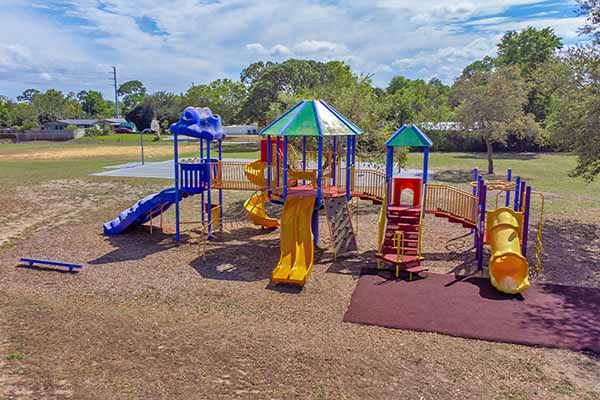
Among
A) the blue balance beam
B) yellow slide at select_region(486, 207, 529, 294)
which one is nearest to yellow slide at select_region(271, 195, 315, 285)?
yellow slide at select_region(486, 207, 529, 294)

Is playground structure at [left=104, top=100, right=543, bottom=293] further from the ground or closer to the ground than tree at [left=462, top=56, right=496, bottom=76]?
closer to the ground

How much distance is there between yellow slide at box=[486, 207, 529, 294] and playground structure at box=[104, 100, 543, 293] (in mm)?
19

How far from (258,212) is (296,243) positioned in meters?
4.35

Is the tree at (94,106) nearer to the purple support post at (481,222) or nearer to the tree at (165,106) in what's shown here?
the tree at (165,106)

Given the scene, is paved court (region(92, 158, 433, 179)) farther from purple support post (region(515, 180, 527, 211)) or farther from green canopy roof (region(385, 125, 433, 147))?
purple support post (region(515, 180, 527, 211))

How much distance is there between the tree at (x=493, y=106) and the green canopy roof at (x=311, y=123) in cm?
1697

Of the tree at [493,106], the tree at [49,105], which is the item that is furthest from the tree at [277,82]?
the tree at [49,105]

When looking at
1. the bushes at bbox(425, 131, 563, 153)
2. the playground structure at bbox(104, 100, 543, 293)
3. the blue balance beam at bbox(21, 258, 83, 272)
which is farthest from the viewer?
the bushes at bbox(425, 131, 563, 153)

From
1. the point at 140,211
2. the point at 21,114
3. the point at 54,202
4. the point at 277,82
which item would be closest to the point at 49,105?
the point at 21,114

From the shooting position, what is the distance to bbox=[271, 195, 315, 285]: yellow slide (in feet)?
32.9

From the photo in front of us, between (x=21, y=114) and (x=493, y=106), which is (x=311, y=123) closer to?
(x=493, y=106)

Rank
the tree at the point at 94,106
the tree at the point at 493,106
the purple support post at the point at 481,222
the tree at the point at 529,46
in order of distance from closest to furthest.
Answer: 1. the purple support post at the point at 481,222
2. the tree at the point at 493,106
3. the tree at the point at 529,46
4. the tree at the point at 94,106

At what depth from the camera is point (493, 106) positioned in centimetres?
2672

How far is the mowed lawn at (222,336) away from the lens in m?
6.15
